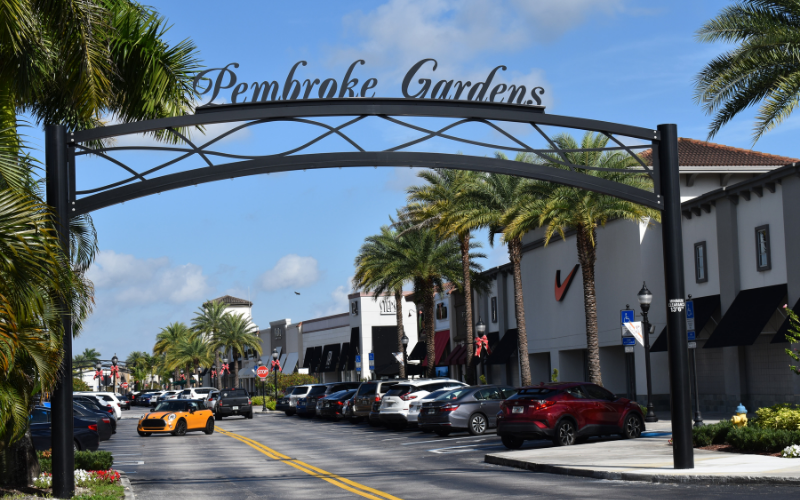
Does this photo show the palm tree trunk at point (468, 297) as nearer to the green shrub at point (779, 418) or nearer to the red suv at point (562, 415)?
the red suv at point (562, 415)

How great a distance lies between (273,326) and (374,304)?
27.2 meters

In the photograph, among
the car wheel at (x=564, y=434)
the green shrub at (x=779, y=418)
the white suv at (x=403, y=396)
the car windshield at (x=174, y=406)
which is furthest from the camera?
the car windshield at (x=174, y=406)

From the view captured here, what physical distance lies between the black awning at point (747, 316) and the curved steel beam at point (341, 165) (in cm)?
1578

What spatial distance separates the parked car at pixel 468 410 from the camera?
26.8 meters

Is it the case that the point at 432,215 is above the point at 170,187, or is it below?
above

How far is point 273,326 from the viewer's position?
4003 inches

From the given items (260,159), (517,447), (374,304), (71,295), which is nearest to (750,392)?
(517,447)

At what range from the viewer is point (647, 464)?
52.5ft

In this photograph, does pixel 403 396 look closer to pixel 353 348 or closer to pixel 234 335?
pixel 353 348

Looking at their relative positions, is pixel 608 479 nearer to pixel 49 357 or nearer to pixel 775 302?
pixel 49 357

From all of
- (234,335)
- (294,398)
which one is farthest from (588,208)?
(234,335)

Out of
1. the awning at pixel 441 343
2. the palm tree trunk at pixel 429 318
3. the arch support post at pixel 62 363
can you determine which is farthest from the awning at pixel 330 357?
the arch support post at pixel 62 363

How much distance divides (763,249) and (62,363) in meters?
24.6

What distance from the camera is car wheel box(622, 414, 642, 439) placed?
73.2ft
